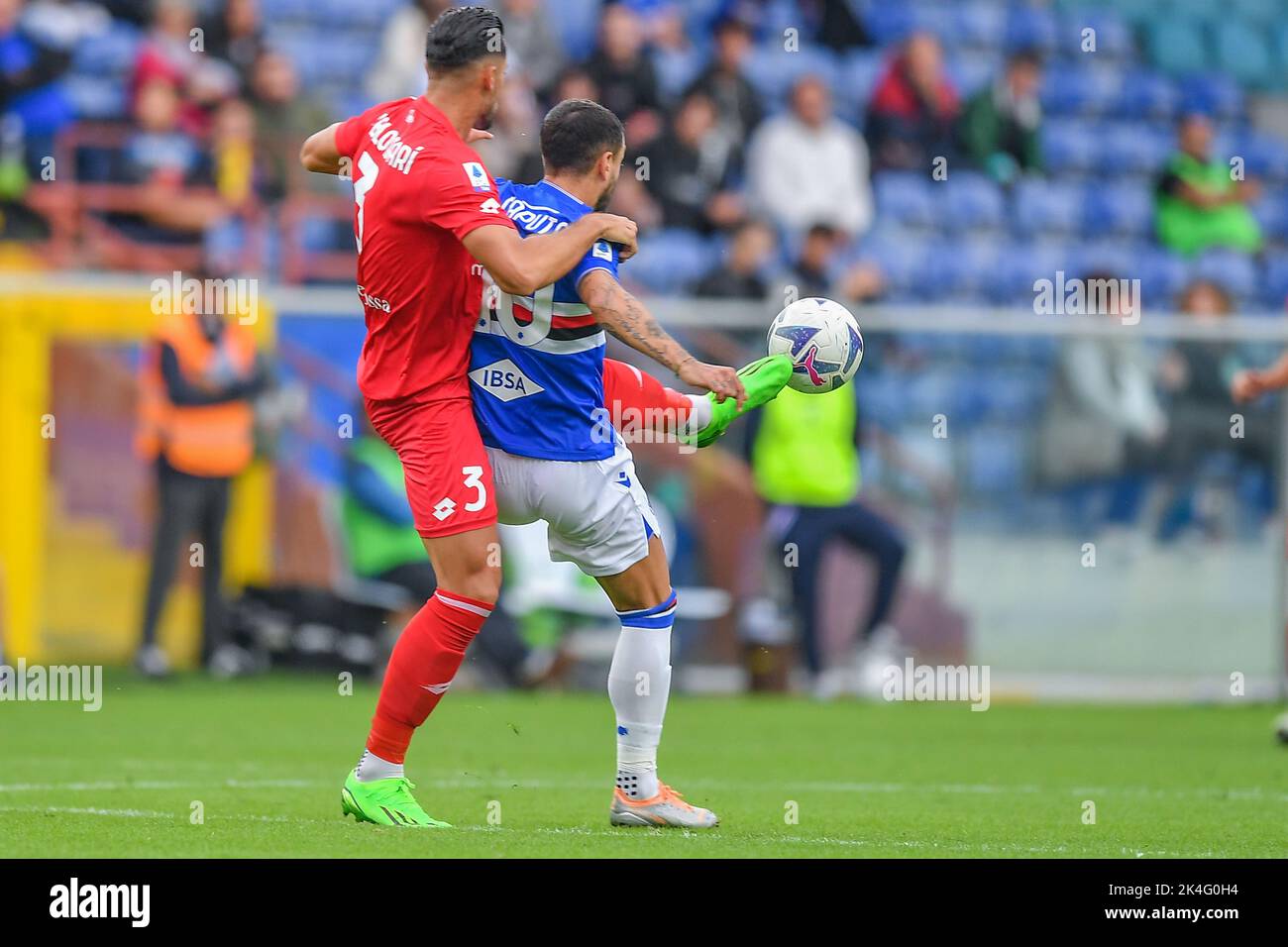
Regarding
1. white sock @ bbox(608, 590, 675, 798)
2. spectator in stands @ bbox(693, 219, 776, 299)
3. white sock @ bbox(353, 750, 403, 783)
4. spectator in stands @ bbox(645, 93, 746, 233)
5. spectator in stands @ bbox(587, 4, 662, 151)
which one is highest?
spectator in stands @ bbox(587, 4, 662, 151)

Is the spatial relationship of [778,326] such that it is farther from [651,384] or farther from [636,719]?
[636,719]

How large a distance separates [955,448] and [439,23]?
27.1 feet

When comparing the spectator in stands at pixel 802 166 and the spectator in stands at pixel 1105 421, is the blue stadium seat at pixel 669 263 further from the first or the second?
the spectator in stands at pixel 1105 421

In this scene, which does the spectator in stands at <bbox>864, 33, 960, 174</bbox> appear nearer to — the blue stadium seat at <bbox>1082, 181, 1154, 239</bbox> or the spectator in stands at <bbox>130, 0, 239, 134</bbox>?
the blue stadium seat at <bbox>1082, 181, 1154, 239</bbox>

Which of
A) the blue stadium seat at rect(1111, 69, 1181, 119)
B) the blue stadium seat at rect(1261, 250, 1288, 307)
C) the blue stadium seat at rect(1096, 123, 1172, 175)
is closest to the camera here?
the blue stadium seat at rect(1261, 250, 1288, 307)

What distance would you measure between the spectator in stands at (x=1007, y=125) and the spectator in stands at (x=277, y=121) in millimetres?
5945

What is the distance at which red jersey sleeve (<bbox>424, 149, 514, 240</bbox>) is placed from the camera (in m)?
6.31

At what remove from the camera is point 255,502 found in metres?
14.2

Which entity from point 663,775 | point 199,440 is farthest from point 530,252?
point 199,440

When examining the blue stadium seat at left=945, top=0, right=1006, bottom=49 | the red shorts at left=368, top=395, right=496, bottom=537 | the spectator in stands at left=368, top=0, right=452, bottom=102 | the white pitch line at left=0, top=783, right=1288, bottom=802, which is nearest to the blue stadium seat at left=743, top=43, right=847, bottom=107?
the blue stadium seat at left=945, top=0, right=1006, bottom=49

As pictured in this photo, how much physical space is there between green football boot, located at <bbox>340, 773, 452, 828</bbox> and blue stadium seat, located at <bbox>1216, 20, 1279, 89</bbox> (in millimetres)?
17437

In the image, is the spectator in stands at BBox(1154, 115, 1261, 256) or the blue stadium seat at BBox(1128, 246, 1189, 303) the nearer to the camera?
the blue stadium seat at BBox(1128, 246, 1189, 303)

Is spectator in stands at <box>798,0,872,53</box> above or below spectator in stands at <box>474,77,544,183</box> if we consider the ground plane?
above
